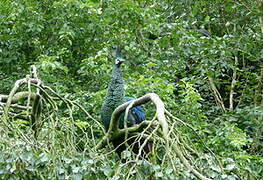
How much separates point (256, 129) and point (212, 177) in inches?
142

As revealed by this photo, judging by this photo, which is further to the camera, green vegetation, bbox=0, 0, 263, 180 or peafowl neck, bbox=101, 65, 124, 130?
green vegetation, bbox=0, 0, 263, 180

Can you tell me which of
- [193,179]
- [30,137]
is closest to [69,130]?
[30,137]

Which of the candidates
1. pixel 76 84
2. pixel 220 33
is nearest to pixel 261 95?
pixel 220 33

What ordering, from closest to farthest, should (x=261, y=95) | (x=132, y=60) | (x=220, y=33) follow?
(x=132, y=60), (x=261, y=95), (x=220, y=33)

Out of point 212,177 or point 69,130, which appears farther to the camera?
point 69,130

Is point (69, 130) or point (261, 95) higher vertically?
point (69, 130)

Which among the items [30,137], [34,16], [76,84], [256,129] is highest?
[34,16]

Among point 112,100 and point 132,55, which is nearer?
point 112,100

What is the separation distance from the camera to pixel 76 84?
4863mm

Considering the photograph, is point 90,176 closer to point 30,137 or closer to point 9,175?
point 9,175

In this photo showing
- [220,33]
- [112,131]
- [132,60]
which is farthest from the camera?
[220,33]

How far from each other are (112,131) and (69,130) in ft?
1.33

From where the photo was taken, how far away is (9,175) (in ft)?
5.32

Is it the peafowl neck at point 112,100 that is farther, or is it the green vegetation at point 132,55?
the green vegetation at point 132,55
